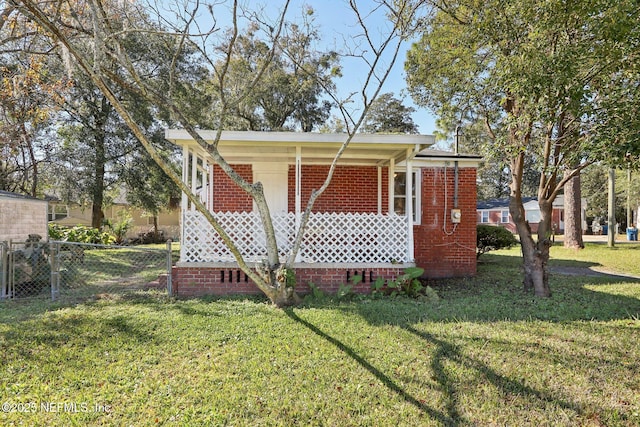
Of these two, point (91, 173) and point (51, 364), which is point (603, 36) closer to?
point (51, 364)

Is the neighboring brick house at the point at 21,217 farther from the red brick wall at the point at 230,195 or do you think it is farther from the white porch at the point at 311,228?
the white porch at the point at 311,228

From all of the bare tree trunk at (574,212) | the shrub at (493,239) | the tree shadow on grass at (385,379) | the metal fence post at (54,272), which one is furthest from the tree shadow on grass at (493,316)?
the bare tree trunk at (574,212)

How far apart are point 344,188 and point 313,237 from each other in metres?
2.78

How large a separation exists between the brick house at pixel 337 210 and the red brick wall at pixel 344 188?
0.03 metres

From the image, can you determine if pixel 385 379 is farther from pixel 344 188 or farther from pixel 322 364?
pixel 344 188

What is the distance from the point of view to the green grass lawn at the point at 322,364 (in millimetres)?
2922

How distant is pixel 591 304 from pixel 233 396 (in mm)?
6065

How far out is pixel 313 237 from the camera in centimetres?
694

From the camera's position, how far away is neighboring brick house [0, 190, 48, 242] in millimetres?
8086

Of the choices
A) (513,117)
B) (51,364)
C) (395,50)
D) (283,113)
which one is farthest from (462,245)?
(283,113)

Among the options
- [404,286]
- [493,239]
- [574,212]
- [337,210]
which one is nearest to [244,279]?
[404,286]

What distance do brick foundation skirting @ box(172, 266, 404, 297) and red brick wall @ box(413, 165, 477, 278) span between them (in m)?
2.79

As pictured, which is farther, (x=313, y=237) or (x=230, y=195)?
(x=230, y=195)

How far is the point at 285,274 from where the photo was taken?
17.9 feet
